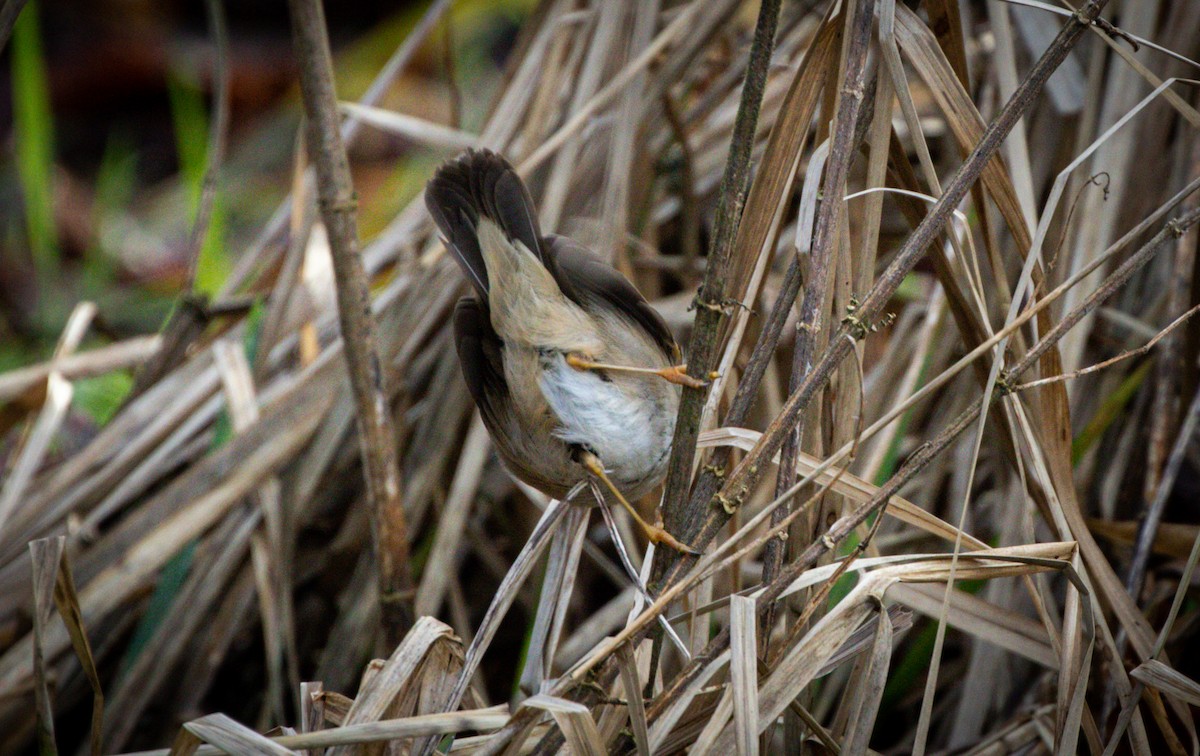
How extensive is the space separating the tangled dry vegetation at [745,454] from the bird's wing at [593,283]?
0.75 ft

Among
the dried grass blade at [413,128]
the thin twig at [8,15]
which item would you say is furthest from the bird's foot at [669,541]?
the dried grass blade at [413,128]

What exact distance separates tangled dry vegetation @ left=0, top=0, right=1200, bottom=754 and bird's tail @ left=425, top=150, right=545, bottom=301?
434mm

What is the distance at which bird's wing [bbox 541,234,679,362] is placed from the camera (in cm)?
187

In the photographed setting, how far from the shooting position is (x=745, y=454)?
6.05ft

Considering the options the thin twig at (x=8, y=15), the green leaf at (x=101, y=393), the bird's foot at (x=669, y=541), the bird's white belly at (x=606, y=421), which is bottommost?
the green leaf at (x=101, y=393)

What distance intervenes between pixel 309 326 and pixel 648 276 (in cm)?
107

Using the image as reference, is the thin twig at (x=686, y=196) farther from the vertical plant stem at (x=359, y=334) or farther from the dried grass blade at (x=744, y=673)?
the dried grass blade at (x=744, y=673)

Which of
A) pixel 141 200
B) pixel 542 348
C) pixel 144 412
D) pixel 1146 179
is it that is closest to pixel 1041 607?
pixel 542 348

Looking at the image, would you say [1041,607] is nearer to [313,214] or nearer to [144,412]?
[313,214]

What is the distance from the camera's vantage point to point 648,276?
312 centimetres

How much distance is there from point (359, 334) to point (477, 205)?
0.50 metres

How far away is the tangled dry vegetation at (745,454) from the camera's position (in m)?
1.45

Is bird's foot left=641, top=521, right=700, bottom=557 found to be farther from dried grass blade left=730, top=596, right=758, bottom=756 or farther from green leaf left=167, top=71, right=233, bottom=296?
green leaf left=167, top=71, right=233, bottom=296

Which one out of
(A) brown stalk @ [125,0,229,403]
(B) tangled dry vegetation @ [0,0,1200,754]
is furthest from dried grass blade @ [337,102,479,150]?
(A) brown stalk @ [125,0,229,403]
